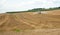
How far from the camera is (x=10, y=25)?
1765 mm

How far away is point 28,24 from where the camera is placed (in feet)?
5.75

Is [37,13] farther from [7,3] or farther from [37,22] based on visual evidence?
[7,3]

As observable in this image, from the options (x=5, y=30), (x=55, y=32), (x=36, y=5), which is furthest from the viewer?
(x=36, y=5)

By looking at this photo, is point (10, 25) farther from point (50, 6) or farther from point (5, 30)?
point (50, 6)

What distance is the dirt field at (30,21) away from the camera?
1.72 m

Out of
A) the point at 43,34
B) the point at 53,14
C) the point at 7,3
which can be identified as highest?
the point at 7,3

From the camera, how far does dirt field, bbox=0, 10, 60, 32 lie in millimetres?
1722

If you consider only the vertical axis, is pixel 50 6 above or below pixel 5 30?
above

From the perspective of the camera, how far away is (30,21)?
1789 mm

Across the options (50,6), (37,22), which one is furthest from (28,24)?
(50,6)

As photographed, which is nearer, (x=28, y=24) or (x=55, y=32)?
(x=55, y=32)

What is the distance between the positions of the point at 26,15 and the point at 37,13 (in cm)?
14

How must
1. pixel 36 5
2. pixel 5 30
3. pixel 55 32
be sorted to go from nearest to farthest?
1. pixel 55 32
2. pixel 5 30
3. pixel 36 5

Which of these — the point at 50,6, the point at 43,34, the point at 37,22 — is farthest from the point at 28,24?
the point at 50,6
